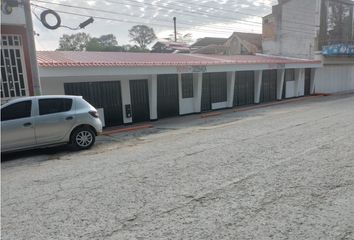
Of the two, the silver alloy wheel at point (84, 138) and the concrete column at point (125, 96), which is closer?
the silver alloy wheel at point (84, 138)

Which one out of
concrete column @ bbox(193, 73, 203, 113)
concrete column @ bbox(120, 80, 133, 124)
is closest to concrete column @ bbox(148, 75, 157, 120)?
concrete column @ bbox(120, 80, 133, 124)

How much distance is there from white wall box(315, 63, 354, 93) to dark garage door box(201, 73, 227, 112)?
13.0m

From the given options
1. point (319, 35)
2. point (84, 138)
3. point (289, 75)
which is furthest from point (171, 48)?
point (84, 138)

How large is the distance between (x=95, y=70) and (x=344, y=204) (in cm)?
1131

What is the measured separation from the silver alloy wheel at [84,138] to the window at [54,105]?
836 mm

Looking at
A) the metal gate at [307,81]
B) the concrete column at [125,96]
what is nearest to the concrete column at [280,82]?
the metal gate at [307,81]

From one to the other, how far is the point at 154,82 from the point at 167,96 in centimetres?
170

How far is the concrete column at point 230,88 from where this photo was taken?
20656mm

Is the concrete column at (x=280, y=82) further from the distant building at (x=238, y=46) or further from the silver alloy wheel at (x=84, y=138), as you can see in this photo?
the silver alloy wheel at (x=84, y=138)

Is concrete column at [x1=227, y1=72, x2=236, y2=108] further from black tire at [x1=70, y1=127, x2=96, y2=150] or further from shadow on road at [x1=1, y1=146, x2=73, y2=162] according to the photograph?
shadow on road at [x1=1, y1=146, x2=73, y2=162]

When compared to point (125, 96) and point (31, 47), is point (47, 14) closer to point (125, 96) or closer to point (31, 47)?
point (31, 47)

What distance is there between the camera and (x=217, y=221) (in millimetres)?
4277

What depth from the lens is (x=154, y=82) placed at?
54.1ft

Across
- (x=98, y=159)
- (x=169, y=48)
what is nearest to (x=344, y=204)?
(x=98, y=159)
